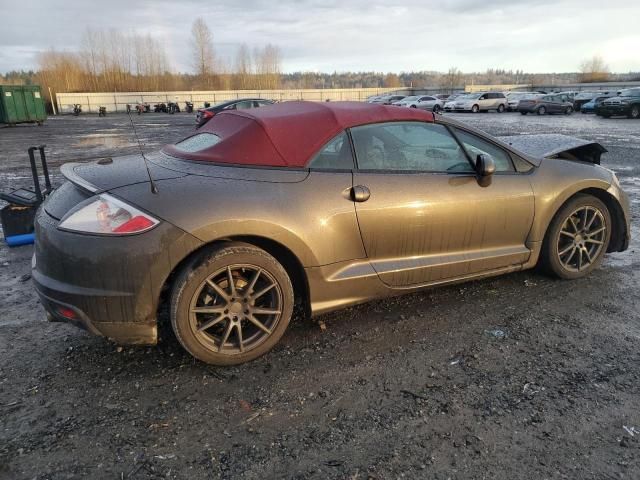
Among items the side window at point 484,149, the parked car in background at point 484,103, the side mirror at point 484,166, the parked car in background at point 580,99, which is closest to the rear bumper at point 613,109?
the parked car in background at point 580,99

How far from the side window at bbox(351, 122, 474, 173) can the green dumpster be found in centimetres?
3208

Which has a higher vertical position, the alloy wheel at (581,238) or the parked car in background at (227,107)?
the parked car in background at (227,107)

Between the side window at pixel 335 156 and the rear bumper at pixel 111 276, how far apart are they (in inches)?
39.5

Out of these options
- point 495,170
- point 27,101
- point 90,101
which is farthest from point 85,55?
point 495,170

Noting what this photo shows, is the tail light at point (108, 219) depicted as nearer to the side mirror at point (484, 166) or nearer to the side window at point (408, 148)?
the side window at point (408, 148)

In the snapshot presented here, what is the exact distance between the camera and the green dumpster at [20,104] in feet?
92.2

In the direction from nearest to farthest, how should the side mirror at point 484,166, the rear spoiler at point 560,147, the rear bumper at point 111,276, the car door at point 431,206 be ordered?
the rear bumper at point 111,276 < the car door at point 431,206 < the side mirror at point 484,166 < the rear spoiler at point 560,147

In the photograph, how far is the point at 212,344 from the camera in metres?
2.88

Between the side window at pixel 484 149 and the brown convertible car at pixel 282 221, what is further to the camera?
the side window at pixel 484 149

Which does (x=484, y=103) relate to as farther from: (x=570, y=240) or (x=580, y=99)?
(x=570, y=240)

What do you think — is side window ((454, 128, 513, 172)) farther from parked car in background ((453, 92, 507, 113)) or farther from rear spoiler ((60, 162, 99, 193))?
parked car in background ((453, 92, 507, 113))

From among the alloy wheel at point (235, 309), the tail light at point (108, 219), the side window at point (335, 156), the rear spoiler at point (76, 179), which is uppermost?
the side window at point (335, 156)

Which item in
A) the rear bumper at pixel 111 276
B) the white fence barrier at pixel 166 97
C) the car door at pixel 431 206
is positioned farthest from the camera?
the white fence barrier at pixel 166 97

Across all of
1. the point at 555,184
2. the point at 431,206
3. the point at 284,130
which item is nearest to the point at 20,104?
the point at 284,130
